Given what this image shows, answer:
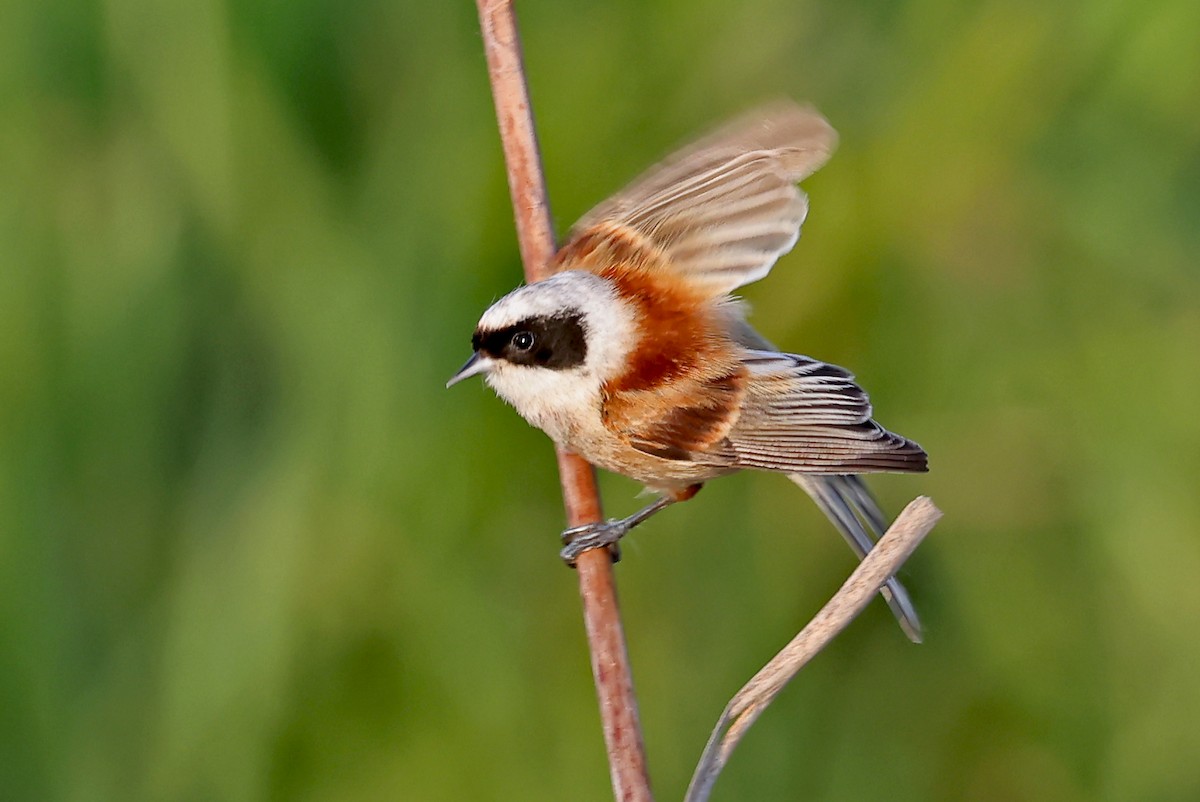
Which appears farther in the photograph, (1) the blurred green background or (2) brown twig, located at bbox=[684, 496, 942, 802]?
(1) the blurred green background

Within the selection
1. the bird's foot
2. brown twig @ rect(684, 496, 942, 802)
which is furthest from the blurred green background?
brown twig @ rect(684, 496, 942, 802)

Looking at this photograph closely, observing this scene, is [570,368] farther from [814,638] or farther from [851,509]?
[814,638]

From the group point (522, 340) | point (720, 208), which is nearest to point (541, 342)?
point (522, 340)

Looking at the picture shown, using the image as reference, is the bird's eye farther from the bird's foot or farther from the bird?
the bird's foot

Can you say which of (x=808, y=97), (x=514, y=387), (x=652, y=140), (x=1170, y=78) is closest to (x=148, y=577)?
(x=514, y=387)

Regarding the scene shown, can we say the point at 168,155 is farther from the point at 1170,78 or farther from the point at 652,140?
the point at 1170,78

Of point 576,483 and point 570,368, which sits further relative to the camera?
point 570,368
